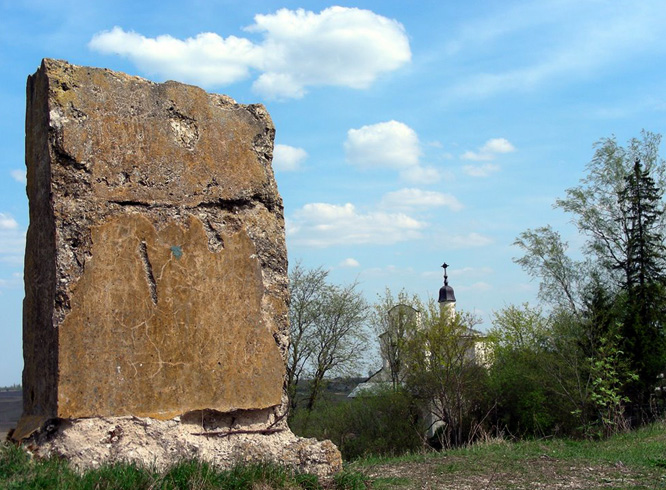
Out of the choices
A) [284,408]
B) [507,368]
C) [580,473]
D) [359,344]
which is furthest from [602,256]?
[284,408]

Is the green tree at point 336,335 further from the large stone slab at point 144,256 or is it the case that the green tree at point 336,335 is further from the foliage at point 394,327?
the large stone slab at point 144,256

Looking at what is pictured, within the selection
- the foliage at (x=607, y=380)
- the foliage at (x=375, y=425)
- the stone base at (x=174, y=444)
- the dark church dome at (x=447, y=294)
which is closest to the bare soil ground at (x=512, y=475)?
the stone base at (x=174, y=444)

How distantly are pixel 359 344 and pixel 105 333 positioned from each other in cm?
2491

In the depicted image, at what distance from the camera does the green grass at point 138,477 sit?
12.2 feet

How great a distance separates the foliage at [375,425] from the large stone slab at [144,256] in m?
16.2

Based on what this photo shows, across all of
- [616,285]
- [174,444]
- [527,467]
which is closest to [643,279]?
[616,285]

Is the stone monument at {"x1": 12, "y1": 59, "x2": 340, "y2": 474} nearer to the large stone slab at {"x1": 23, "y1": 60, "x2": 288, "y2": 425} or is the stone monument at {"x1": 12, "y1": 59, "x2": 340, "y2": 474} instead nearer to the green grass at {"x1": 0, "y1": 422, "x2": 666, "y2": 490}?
the large stone slab at {"x1": 23, "y1": 60, "x2": 288, "y2": 425}

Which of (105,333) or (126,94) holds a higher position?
A: (126,94)

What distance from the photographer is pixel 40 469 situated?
3.92m

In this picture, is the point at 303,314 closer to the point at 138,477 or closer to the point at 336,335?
the point at 336,335

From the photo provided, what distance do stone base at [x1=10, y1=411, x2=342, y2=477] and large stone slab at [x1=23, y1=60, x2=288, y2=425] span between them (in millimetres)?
95

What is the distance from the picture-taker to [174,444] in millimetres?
4359

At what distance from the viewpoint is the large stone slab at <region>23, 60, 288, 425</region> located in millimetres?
4273

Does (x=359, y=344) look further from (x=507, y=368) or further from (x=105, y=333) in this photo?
(x=105, y=333)
